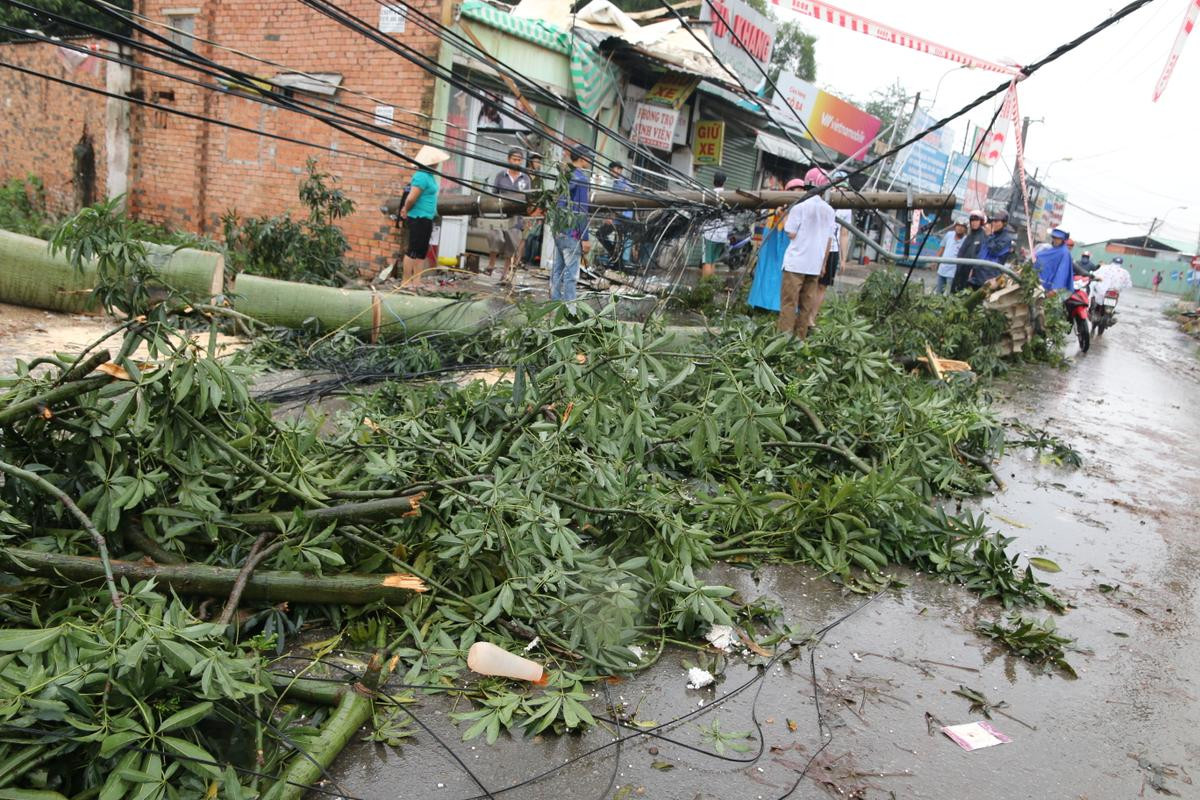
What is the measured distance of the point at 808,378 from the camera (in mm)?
5098

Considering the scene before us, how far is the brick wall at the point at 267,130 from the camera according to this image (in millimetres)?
10484

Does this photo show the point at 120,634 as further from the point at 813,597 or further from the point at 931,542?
the point at 931,542

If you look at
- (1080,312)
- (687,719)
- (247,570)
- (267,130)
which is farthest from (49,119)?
(1080,312)

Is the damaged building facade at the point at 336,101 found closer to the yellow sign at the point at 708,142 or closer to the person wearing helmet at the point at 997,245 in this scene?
the yellow sign at the point at 708,142

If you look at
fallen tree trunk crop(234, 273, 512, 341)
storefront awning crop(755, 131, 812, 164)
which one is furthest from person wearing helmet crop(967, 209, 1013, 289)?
fallen tree trunk crop(234, 273, 512, 341)

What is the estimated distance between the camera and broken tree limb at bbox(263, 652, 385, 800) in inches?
83.6

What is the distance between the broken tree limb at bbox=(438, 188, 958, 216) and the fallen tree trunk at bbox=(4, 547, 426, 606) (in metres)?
4.46

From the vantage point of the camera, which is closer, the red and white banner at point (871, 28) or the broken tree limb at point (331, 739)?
the broken tree limb at point (331, 739)

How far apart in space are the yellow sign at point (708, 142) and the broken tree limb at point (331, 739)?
46.1 feet

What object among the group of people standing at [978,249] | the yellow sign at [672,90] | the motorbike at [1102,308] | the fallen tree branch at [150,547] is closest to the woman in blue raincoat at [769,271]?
the group of people standing at [978,249]

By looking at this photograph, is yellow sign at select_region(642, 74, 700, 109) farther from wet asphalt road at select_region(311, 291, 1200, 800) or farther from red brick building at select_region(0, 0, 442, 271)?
wet asphalt road at select_region(311, 291, 1200, 800)

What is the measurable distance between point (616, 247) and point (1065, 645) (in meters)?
5.28

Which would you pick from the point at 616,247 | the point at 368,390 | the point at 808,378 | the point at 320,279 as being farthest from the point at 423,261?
the point at 808,378

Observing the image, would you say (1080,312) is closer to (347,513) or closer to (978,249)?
(978,249)
